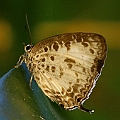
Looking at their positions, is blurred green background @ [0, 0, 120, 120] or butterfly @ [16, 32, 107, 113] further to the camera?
blurred green background @ [0, 0, 120, 120]

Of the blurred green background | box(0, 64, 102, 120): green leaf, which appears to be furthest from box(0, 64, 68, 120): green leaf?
the blurred green background

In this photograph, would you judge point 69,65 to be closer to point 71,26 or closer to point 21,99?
point 21,99

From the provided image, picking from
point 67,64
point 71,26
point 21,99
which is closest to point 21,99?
point 21,99

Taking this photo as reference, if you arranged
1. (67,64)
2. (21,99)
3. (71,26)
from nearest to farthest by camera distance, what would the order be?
(21,99), (67,64), (71,26)

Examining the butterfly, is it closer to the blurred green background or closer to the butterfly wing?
the butterfly wing

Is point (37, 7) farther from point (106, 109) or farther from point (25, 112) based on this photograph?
point (25, 112)

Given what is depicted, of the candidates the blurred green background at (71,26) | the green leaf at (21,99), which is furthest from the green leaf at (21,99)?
the blurred green background at (71,26)

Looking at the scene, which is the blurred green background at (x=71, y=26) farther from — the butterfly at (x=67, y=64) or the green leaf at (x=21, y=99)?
the green leaf at (x=21, y=99)

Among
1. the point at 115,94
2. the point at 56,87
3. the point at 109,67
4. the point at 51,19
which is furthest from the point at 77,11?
the point at 56,87
